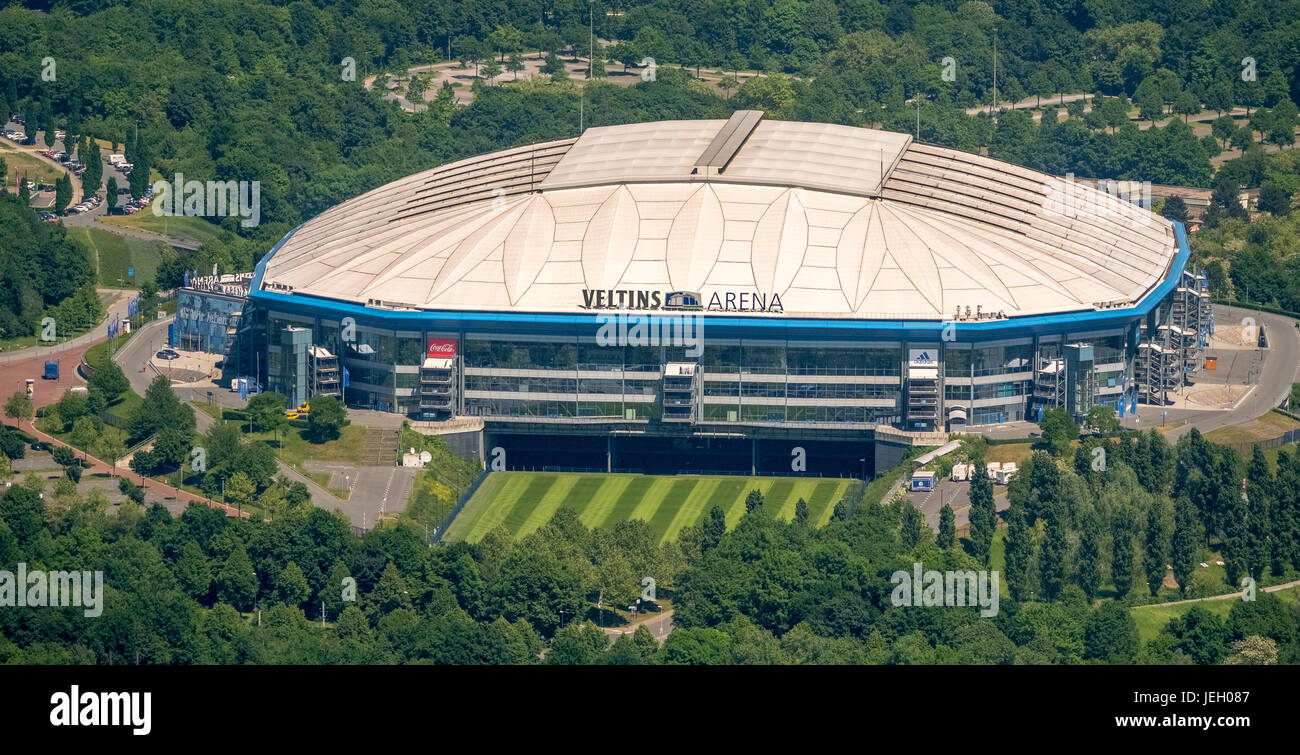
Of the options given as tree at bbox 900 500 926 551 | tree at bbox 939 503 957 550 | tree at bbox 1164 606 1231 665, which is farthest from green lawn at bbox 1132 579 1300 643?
tree at bbox 900 500 926 551

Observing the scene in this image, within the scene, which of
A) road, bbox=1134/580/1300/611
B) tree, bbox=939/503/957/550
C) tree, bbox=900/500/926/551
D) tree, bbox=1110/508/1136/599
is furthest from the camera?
tree, bbox=900/500/926/551

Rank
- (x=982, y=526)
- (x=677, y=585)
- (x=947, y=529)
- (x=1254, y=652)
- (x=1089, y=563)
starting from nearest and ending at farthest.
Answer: (x=1254, y=652) < (x=1089, y=563) < (x=677, y=585) < (x=947, y=529) < (x=982, y=526)

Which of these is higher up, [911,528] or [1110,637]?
[911,528]

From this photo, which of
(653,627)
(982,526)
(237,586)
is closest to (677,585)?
(653,627)

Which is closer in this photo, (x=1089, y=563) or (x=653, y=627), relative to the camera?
(x=653, y=627)

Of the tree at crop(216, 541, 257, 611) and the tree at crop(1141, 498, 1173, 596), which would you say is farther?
the tree at crop(1141, 498, 1173, 596)

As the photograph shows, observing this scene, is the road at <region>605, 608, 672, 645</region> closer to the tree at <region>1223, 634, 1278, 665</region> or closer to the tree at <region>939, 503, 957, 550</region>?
the tree at <region>939, 503, 957, 550</region>

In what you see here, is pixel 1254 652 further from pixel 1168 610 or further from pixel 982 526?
pixel 982 526

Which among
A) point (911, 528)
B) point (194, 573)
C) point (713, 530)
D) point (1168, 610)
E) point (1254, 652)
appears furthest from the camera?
point (713, 530)
